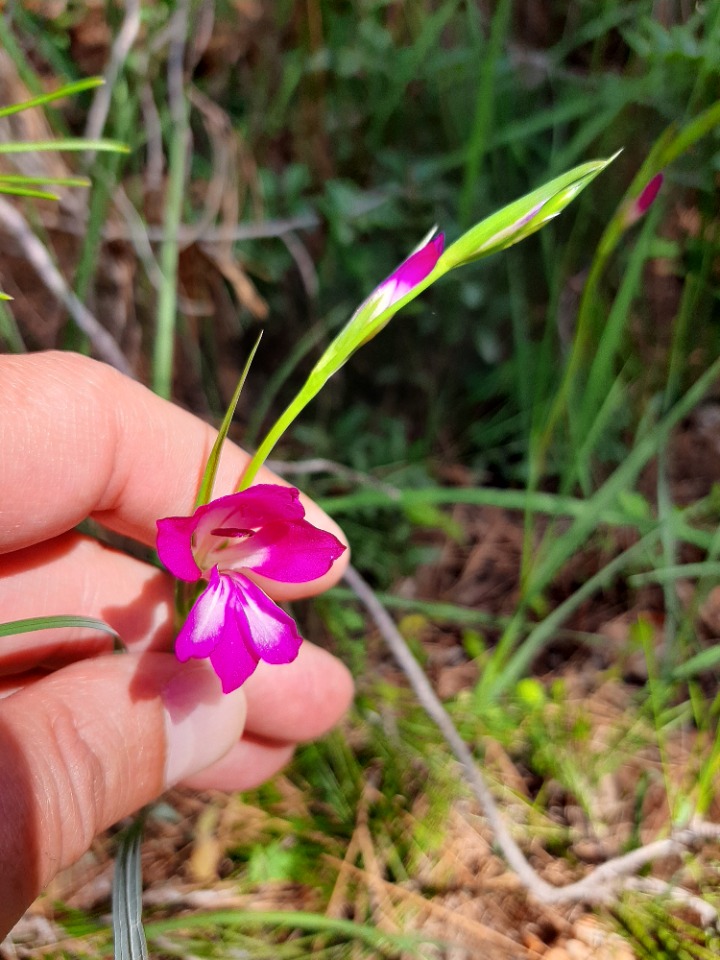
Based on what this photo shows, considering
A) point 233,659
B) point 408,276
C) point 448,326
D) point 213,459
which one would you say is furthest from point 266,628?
point 448,326

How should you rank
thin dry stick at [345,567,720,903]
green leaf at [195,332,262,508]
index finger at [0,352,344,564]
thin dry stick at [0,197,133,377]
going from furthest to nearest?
thin dry stick at [0,197,133,377] < thin dry stick at [345,567,720,903] < index finger at [0,352,344,564] < green leaf at [195,332,262,508]

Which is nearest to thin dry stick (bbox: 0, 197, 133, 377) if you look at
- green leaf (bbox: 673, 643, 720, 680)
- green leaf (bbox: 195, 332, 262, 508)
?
green leaf (bbox: 195, 332, 262, 508)

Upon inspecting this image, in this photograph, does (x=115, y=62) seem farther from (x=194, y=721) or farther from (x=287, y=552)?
(x=194, y=721)

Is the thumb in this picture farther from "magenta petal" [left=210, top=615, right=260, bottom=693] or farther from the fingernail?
"magenta petal" [left=210, top=615, right=260, bottom=693]

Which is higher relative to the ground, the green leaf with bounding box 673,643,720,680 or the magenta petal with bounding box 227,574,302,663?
the magenta petal with bounding box 227,574,302,663

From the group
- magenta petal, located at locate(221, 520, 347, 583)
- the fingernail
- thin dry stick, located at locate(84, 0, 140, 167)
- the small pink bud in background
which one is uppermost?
thin dry stick, located at locate(84, 0, 140, 167)

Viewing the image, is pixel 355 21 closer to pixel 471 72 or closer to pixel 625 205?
pixel 471 72

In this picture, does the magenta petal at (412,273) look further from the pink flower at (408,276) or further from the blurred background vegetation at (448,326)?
the blurred background vegetation at (448,326)
